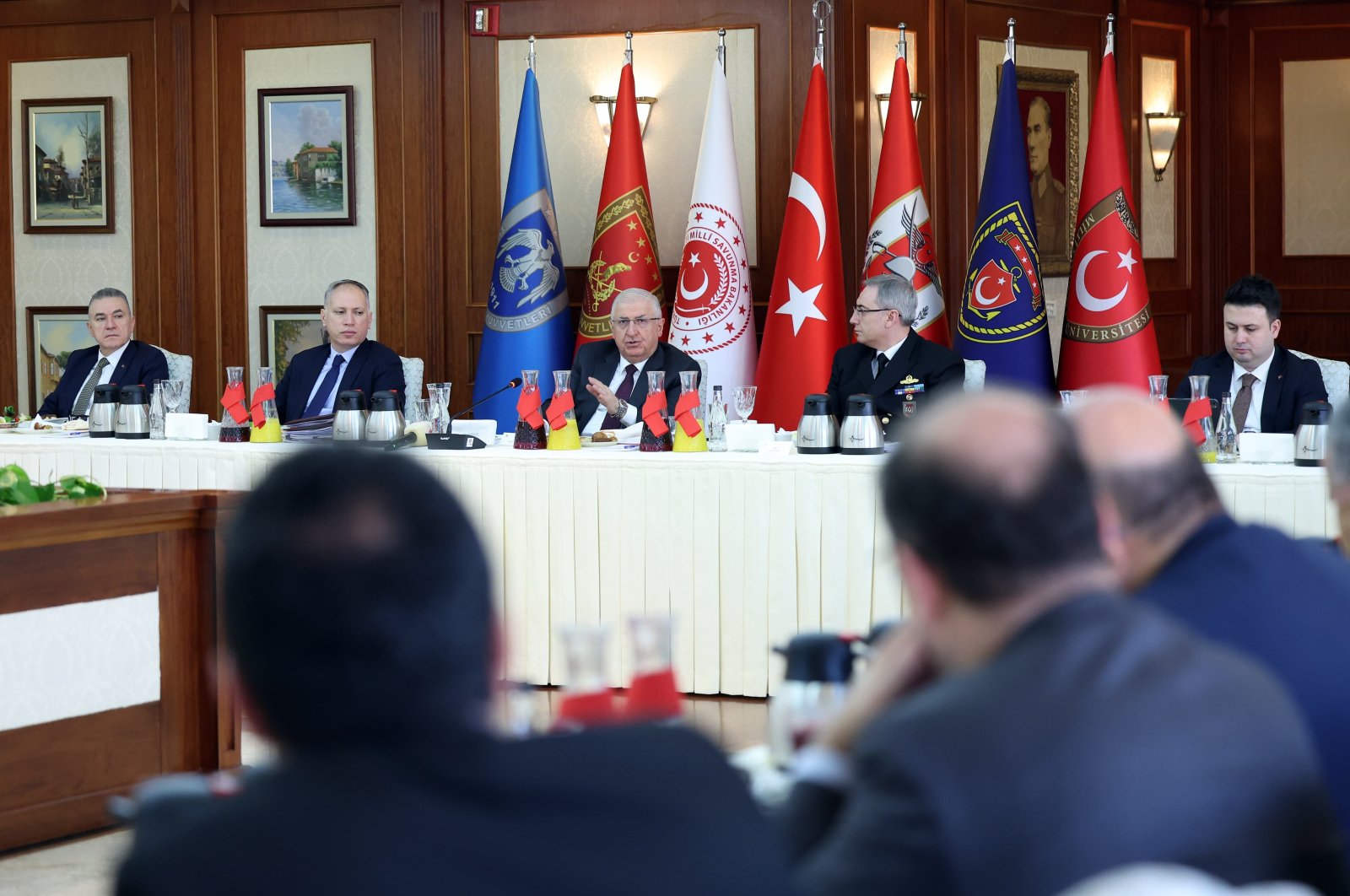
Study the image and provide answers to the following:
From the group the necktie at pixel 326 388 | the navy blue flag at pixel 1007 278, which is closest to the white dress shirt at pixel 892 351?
the navy blue flag at pixel 1007 278

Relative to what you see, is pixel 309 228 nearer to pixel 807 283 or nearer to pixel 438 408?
pixel 807 283

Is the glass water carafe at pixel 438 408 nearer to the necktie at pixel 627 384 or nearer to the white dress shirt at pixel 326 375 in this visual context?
the necktie at pixel 627 384

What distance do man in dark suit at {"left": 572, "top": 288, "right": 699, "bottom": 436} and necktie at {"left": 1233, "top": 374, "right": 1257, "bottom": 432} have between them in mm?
1861

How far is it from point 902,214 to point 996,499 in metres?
5.56

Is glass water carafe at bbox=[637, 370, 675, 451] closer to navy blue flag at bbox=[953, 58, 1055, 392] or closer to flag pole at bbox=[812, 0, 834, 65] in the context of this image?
navy blue flag at bbox=[953, 58, 1055, 392]

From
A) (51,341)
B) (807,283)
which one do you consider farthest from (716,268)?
(51,341)

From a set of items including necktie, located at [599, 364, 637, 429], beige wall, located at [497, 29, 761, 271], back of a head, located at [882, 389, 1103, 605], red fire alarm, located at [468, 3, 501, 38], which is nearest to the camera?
back of a head, located at [882, 389, 1103, 605]

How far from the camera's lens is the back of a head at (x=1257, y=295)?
5180mm

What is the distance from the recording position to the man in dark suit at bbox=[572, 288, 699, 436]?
18.4ft

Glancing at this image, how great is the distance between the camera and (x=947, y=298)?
292 inches

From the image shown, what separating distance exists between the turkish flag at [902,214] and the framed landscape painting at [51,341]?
412 cm

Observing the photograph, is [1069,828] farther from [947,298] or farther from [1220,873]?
[947,298]

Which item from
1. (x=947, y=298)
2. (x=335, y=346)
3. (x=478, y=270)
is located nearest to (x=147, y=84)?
(x=478, y=270)

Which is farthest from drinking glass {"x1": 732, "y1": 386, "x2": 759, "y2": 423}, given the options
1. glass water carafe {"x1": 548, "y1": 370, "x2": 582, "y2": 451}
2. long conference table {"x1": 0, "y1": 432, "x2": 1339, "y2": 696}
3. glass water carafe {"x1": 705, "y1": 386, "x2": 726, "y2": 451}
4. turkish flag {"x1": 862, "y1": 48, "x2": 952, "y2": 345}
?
turkish flag {"x1": 862, "y1": 48, "x2": 952, "y2": 345}
